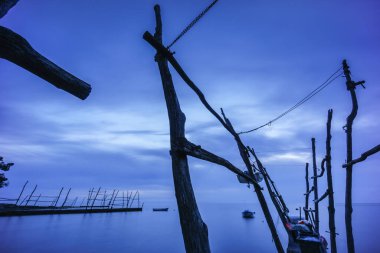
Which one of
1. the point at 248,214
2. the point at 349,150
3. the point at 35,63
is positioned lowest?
the point at 35,63

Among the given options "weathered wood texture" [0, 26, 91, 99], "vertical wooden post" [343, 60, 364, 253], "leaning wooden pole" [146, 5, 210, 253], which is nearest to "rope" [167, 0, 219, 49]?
"leaning wooden pole" [146, 5, 210, 253]

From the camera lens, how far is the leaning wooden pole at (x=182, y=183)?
6.77ft

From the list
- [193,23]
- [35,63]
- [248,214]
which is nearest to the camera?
[35,63]

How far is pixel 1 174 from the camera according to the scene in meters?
35.4

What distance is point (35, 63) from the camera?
154 cm

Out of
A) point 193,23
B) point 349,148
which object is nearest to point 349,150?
point 349,148

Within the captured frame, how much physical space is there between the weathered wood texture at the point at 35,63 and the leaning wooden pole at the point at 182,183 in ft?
3.69

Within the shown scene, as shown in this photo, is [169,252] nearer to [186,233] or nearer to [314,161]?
[314,161]

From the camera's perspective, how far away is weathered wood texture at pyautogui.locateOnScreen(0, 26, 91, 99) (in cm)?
143

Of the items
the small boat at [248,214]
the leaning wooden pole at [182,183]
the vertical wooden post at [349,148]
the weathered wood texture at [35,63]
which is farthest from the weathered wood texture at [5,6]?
the small boat at [248,214]

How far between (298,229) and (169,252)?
4012 centimetres

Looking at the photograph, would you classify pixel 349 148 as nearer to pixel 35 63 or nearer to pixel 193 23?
pixel 193 23

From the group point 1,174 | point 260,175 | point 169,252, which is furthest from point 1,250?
point 260,175

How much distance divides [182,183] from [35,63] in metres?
1.78
